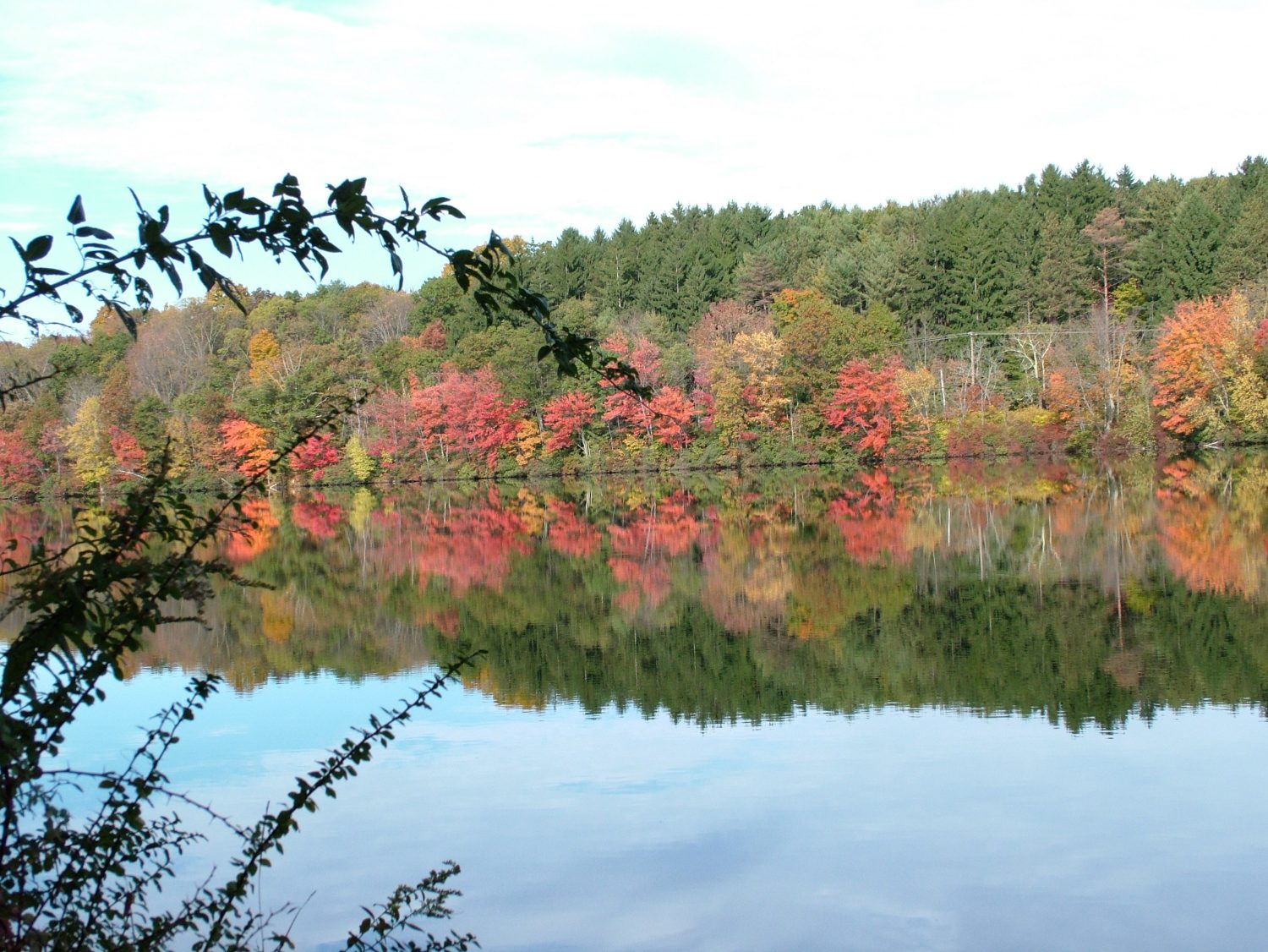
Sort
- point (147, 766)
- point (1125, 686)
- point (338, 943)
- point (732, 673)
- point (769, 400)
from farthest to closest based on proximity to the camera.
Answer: point (769, 400)
point (732, 673)
point (1125, 686)
point (147, 766)
point (338, 943)

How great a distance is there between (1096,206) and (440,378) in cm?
2722

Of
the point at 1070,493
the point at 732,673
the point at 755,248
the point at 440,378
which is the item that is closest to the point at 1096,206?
the point at 755,248

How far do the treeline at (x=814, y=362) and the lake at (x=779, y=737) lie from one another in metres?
21.8

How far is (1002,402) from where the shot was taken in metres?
42.0

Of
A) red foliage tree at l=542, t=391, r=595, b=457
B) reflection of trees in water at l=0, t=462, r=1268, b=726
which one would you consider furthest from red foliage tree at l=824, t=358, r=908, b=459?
reflection of trees in water at l=0, t=462, r=1268, b=726

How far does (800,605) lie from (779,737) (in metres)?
4.69

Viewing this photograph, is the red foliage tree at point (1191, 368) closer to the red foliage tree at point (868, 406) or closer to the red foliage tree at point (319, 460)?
the red foliage tree at point (868, 406)

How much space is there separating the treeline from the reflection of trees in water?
650 inches

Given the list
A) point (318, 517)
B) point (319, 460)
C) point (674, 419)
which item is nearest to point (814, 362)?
point (674, 419)

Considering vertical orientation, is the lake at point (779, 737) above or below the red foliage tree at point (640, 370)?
below

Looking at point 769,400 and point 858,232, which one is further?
point 858,232

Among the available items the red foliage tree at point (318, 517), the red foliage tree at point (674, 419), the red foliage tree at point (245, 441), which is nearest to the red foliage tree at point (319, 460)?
the red foliage tree at point (245, 441)

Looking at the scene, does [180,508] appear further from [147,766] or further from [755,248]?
[755,248]

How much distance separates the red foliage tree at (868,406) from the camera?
3972 cm
